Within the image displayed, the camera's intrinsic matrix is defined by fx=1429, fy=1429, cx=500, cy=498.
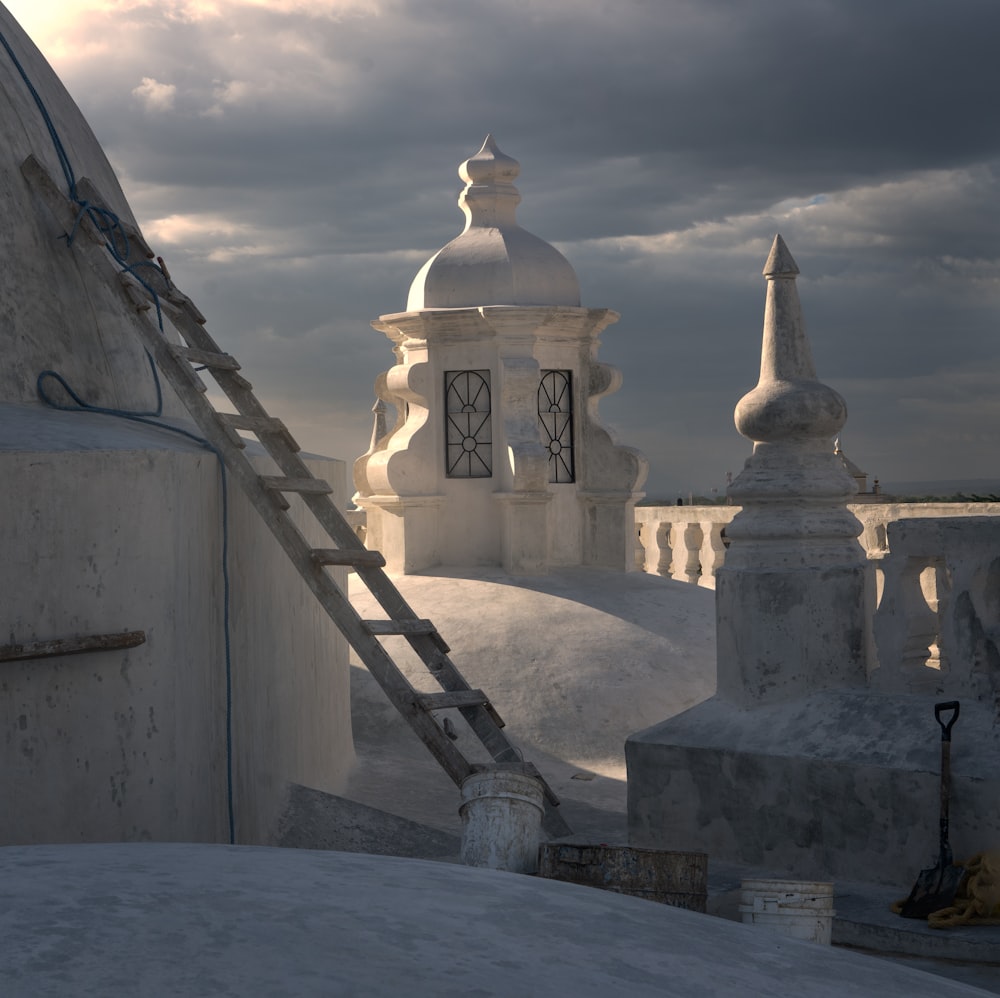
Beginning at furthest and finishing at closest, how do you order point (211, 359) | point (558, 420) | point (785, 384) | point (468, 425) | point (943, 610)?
point (558, 420)
point (468, 425)
point (211, 359)
point (785, 384)
point (943, 610)

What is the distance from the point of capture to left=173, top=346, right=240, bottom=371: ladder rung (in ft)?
23.1

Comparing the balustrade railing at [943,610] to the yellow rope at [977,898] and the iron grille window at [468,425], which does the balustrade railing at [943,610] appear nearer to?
the yellow rope at [977,898]

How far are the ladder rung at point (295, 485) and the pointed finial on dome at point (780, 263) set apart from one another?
2.36 m

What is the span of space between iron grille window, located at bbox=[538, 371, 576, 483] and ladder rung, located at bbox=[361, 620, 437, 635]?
17.8 feet

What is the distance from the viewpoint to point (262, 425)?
23.2 ft

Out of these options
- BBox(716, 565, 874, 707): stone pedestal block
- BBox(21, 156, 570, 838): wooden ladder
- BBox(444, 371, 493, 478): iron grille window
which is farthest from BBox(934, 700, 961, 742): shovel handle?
BBox(444, 371, 493, 478): iron grille window

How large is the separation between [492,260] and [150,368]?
510 cm

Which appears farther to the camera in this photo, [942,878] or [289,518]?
[289,518]

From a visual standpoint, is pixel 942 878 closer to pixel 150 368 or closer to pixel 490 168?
pixel 150 368

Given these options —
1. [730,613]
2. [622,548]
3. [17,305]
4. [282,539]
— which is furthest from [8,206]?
[622,548]

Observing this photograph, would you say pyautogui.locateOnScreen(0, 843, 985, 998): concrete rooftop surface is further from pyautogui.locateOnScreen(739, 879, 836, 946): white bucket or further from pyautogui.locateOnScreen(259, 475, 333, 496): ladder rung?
pyautogui.locateOnScreen(259, 475, 333, 496): ladder rung

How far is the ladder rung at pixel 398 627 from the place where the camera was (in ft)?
21.7

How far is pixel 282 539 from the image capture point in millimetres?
6559

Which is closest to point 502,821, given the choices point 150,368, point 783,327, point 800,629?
point 800,629
